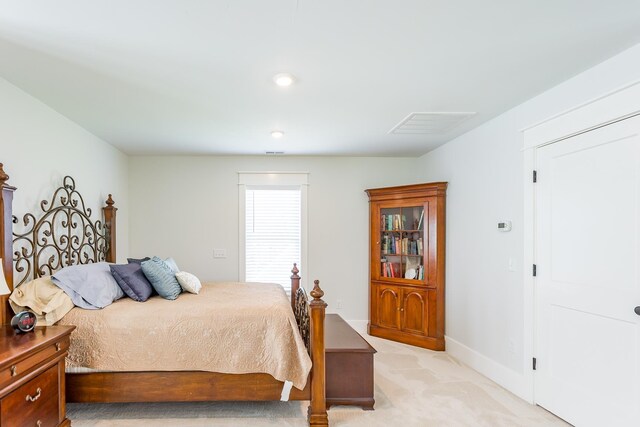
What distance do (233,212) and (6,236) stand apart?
282 centimetres

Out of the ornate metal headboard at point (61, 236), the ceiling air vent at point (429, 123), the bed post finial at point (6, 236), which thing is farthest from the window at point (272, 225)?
the bed post finial at point (6, 236)

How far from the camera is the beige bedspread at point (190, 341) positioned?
262 cm

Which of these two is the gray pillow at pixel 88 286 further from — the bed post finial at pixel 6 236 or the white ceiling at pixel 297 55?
the white ceiling at pixel 297 55

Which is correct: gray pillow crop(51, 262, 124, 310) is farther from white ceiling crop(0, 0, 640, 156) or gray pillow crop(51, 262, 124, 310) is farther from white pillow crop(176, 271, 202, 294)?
white ceiling crop(0, 0, 640, 156)

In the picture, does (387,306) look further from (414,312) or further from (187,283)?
(187,283)

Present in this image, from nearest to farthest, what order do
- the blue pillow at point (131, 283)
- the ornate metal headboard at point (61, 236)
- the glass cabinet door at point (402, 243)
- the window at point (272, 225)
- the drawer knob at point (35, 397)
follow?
the drawer knob at point (35, 397)
the ornate metal headboard at point (61, 236)
the blue pillow at point (131, 283)
the glass cabinet door at point (402, 243)
the window at point (272, 225)

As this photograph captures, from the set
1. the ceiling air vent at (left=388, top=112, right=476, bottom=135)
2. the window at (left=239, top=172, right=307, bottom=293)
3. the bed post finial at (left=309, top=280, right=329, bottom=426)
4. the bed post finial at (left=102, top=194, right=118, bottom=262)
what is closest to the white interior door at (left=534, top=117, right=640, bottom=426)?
the ceiling air vent at (left=388, top=112, right=476, bottom=135)

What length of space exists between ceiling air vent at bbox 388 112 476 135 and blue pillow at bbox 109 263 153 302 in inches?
106

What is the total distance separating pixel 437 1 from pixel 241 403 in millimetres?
2983

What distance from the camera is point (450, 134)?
13.6 ft

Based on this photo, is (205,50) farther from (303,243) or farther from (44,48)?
(303,243)

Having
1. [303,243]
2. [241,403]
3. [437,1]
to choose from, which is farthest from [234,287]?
[437,1]

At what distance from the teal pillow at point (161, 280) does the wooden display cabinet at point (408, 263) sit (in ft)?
8.71

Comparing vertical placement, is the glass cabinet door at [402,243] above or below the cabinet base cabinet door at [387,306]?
above
